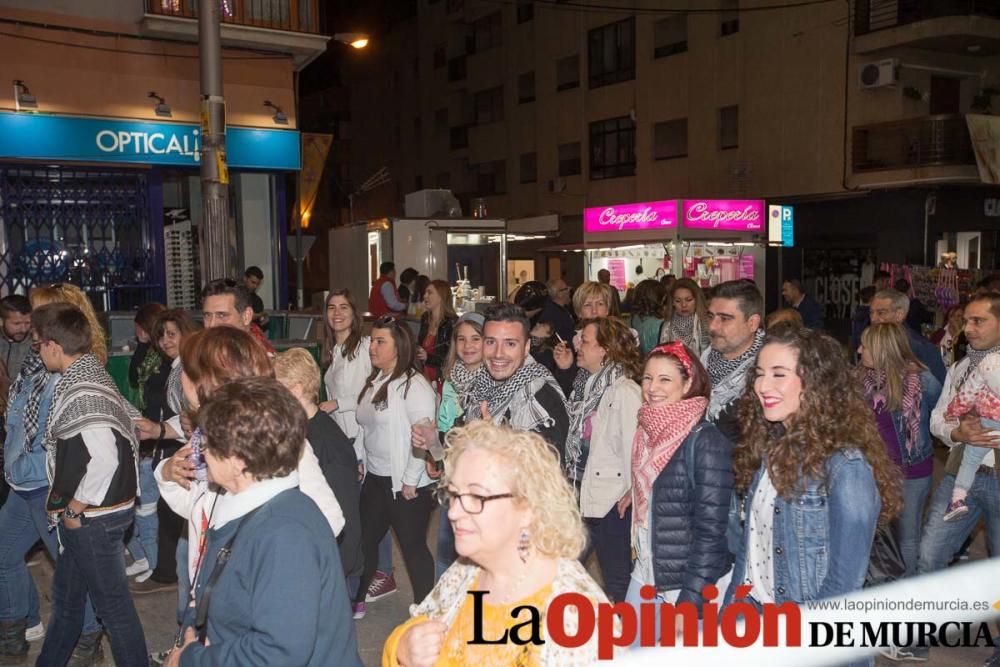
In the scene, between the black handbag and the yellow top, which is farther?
the black handbag

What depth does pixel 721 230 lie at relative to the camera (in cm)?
1683

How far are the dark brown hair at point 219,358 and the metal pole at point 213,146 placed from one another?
4731 mm

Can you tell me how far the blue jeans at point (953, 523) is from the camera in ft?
15.0

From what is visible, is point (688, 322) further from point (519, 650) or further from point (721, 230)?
point (721, 230)

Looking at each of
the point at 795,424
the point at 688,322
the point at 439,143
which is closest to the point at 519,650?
the point at 795,424

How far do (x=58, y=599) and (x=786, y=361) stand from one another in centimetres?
357

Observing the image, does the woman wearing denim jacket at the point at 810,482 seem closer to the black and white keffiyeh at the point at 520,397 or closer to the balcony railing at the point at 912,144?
the black and white keffiyeh at the point at 520,397

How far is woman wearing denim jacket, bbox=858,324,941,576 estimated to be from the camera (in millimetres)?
5062

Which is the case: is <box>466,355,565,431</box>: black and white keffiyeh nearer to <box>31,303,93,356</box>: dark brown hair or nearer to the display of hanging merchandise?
<box>31,303,93,356</box>: dark brown hair

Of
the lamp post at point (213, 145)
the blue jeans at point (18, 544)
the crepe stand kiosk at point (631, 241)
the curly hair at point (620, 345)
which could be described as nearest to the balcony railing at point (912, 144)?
the crepe stand kiosk at point (631, 241)

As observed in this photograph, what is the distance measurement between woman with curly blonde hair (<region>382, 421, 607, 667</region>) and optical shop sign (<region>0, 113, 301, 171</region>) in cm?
984

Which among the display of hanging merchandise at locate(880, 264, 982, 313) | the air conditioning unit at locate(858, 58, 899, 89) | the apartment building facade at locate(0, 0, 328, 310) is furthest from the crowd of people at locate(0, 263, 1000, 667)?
the air conditioning unit at locate(858, 58, 899, 89)

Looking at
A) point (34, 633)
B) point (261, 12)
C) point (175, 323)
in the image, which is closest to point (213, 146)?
point (175, 323)

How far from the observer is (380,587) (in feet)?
19.6
